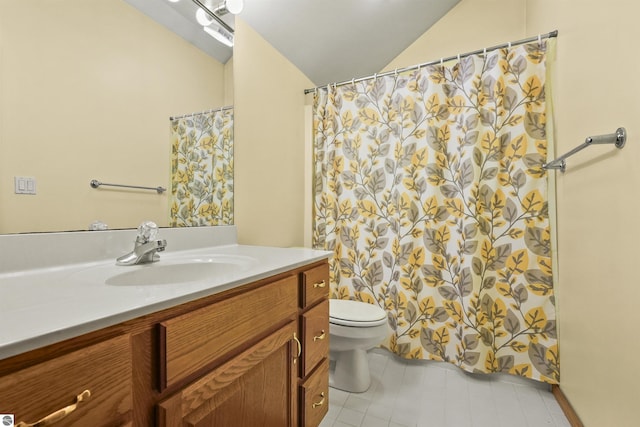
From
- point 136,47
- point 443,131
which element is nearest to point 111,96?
point 136,47

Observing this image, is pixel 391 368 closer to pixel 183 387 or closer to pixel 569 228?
pixel 569 228

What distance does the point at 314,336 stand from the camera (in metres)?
1.06

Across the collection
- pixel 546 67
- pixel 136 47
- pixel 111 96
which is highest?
pixel 546 67

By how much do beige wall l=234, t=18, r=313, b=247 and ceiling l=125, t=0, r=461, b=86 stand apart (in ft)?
0.29

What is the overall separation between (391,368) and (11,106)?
6.61ft

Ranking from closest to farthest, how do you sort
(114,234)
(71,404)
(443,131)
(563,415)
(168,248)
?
(71,404)
(114,234)
(168,248)
(563,415)
(443,131)

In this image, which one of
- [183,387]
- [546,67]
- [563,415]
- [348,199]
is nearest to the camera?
[183,387]

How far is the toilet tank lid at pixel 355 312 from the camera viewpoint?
1.45m

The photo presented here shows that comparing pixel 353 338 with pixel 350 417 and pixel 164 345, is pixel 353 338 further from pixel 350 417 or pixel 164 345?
pixel 164 345

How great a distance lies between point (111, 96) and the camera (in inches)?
37.5

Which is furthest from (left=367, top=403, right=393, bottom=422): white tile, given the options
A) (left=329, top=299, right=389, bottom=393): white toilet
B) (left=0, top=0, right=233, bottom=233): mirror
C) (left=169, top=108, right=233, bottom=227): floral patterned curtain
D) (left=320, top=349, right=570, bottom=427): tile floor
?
(left=0, top=0, right=233, bottom=233): mirror

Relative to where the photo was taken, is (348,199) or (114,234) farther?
(348,199)

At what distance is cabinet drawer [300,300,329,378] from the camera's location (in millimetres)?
994

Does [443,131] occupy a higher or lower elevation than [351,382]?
higher
